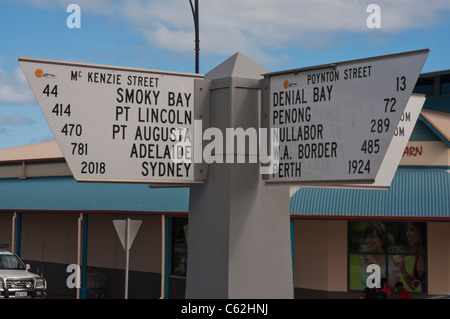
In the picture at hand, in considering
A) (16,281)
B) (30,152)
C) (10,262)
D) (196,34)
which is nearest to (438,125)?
(196,34)

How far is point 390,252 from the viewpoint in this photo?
21453mm

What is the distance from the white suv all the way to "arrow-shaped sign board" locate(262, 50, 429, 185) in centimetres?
1860

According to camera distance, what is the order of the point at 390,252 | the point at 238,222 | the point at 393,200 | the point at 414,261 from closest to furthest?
the point at 238,222 → the point at 393,200 → the point at 414,261 → the point at 390,252

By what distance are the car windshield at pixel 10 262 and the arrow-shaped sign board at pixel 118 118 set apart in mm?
Result: 19676

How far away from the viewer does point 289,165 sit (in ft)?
22.4

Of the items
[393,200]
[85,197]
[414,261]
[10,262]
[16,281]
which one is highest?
[85,197]

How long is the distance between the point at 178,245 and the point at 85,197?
3857 millimetres

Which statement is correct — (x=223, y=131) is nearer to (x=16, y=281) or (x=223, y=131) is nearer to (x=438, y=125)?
(x=438, y=125)

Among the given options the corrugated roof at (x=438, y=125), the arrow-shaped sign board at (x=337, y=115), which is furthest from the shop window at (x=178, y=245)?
the arrow-shaped sign board at (x=337, y=115)

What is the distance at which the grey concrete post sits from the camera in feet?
22.4

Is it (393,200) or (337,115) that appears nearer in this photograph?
(337,115)

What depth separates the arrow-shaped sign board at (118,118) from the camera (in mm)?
6418

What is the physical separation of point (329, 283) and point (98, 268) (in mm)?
10670
